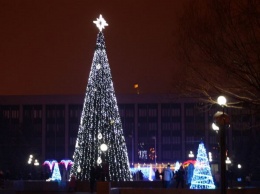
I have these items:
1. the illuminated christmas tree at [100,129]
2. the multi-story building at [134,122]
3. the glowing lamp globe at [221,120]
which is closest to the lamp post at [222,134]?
the glowing lamp globe at [221,120]

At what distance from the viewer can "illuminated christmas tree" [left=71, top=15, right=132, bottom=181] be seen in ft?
176

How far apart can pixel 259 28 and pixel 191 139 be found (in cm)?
9461

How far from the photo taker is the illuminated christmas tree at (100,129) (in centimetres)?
5356

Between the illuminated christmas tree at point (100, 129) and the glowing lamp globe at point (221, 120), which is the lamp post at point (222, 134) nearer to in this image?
the glowing lamp globe at point (221, 120)

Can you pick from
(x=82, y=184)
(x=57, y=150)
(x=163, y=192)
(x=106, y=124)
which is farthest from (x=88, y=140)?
(x=57, y=150)

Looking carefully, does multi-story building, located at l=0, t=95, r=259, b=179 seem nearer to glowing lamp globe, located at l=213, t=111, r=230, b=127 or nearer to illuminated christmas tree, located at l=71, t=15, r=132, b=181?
illuminated christmas tree, located at l=71, t=15, r=132, b=181

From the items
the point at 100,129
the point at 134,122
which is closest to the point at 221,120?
the point at 100,129

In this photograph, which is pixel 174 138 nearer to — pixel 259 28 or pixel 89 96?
pixel 89 96

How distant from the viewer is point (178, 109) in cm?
12188

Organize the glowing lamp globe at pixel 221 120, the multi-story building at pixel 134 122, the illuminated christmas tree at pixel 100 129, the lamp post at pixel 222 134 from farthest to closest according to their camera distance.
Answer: the multi-story building at pixel 134 122 → the illuminated christmas tree at pixel 100 129 → the glowing lamp globe at pixel 221 120 → the lamp post at pixel 222 134

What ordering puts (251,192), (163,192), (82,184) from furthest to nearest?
(82,184), (163,192), (251,192)

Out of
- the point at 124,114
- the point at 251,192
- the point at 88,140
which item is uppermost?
the point at 124,114

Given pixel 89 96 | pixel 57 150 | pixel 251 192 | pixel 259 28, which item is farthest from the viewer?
pixel 57 150

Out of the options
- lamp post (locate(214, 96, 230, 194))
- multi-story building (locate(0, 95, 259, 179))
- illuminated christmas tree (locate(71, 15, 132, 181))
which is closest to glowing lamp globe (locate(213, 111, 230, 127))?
lamp post (locate(214, 96, 230, 194))
